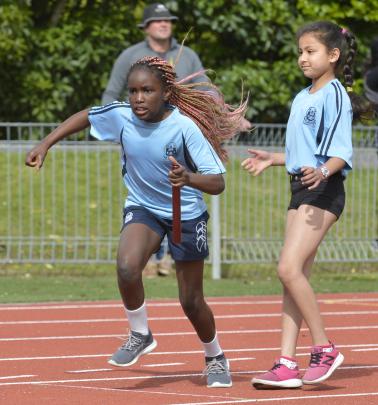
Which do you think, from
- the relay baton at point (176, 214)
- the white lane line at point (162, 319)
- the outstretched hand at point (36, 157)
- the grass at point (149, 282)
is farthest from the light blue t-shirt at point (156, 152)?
the grass at point (149, 282)

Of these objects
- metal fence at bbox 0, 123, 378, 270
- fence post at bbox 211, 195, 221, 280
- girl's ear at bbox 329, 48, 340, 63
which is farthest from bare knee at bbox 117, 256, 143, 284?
metal fence at bbox 0, 123, 378, 270

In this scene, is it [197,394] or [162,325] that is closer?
[197,394]

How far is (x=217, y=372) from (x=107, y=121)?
1561 millimetres

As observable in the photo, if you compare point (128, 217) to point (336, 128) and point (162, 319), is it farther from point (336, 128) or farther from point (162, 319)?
point (162, 319)

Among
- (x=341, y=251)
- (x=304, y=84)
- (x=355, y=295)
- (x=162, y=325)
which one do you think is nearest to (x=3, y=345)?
(x=162, y=325)

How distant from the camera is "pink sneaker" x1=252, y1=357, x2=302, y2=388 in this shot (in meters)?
7.16

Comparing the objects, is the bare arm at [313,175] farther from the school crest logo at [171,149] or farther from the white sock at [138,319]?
the white sock at [138,319]

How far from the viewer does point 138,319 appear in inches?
289

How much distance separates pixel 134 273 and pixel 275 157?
112 cm

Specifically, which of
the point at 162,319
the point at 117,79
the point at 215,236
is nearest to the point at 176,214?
the point at 162,319

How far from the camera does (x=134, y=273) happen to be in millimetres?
7043

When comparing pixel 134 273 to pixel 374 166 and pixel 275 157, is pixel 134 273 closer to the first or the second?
pixel 275 157

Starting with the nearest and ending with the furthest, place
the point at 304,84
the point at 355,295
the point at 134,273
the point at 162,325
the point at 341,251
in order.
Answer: the point at 134,273 → the point at 162,325 → the point at 355,295 → the point at 341,251 → the point at 304,84

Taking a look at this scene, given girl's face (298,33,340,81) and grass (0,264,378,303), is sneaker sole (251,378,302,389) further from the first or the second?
grass (0,264,378,303)
